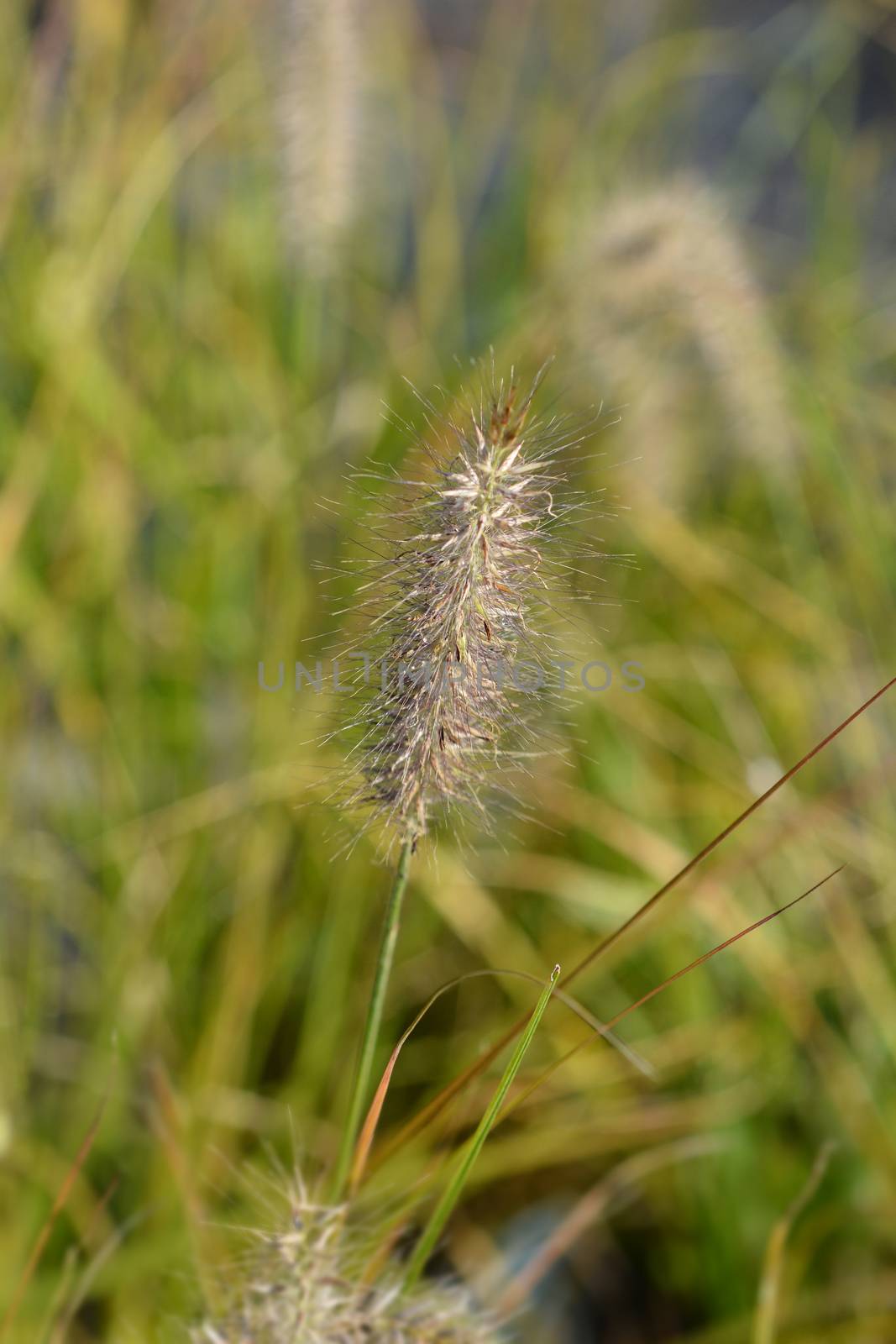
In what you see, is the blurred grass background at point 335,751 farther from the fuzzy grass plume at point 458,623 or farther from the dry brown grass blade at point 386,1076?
the fuzzy grass plume at point 458,623

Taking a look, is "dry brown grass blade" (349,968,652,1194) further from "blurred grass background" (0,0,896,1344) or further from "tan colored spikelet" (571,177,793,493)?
"tan colored spikelet" (571,177,793,493)

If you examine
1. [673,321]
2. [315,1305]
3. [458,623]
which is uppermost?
[673,321]

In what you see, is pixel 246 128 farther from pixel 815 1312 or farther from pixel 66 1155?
pixel 815 1312

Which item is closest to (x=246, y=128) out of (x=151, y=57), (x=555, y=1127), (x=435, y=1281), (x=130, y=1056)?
(x=151, y=57)

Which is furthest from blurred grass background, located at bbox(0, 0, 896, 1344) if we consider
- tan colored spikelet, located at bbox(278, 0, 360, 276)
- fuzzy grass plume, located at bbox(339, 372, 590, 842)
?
fuzzy grass plume, located at bbox(339, 372, 590, 842)

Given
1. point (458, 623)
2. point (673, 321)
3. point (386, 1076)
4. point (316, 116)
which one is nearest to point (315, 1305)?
point (386, 1076)

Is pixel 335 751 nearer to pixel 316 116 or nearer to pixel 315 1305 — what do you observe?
pixel 315 1305
